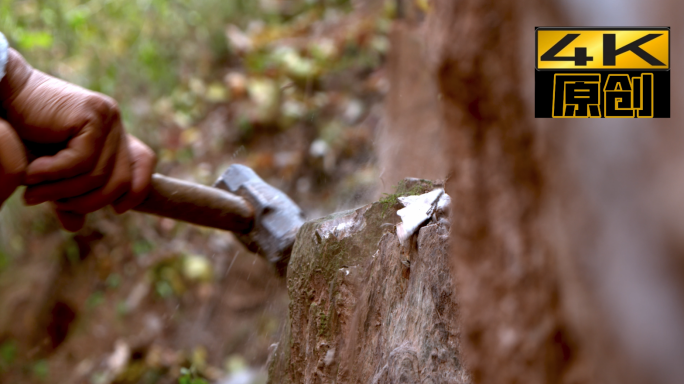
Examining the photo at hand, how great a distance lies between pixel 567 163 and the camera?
1.61ft

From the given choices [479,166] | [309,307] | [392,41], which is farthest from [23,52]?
[479,166]

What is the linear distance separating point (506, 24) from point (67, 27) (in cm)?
417

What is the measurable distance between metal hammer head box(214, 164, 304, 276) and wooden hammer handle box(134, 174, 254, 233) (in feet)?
0.12

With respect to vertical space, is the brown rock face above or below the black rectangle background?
below

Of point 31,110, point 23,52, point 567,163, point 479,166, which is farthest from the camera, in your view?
Result: point 23,52

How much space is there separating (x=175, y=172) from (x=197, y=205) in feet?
9.46

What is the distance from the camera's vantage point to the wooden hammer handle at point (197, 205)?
5.09 ft

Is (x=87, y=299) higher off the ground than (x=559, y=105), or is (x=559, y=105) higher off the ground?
(x=559, y=105)

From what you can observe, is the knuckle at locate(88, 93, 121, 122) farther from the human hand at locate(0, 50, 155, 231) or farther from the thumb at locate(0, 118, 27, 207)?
the thumb at locate(0, 118, 27, 207)

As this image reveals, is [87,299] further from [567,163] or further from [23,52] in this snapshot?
[567,163]

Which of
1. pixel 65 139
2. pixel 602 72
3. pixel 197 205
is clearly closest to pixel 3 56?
pixel 65 139

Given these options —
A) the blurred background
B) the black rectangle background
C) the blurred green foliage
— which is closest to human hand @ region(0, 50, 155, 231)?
the black rectangle background

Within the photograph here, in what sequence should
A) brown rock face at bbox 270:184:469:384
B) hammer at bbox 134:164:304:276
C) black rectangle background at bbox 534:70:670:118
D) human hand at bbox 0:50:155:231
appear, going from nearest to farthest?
black rectangle background at bbox 534:70:670:118
brown rock face at bbox 270:184:469:384
human hand at bbox 0:50:155:231
hammer at bbox 134:164:304:276

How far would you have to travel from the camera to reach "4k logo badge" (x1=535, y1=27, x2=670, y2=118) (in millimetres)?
471
